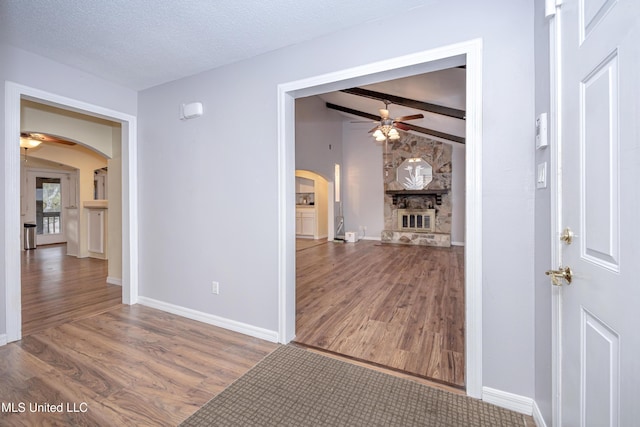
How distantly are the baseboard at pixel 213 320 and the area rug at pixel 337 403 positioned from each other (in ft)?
1.41

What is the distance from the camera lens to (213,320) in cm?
265

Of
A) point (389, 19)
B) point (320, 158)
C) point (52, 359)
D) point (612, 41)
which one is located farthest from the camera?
point (320, 158)

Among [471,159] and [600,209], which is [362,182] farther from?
[600,209]

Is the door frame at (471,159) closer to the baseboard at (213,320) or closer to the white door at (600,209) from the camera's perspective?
the white door at (600,209)

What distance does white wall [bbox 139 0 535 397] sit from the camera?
153 cm

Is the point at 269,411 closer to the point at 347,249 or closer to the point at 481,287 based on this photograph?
the point at 481,287

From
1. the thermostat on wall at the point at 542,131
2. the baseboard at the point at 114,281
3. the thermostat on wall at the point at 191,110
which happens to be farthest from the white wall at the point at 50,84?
the thermostat on wall at the point at 542,131

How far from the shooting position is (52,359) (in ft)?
6.65

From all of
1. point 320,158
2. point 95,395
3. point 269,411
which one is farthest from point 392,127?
point 95,395

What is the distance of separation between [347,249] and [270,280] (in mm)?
4579

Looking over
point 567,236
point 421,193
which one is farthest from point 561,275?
point 421,193

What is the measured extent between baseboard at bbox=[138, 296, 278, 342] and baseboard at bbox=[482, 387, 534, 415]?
1502 millimetres

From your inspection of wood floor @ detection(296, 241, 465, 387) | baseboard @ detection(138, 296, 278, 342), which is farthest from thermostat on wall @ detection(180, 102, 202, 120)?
wood floor @ detection(296, 241, 465, 387)

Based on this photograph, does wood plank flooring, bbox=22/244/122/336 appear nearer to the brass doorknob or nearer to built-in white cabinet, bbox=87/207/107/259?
built-in white cabinet, bbox=87/207/107/259
